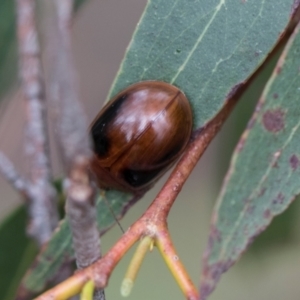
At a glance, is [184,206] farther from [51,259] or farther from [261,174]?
[261,174]

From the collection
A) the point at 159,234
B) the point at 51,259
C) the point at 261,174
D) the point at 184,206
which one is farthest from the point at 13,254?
the point at 184,206

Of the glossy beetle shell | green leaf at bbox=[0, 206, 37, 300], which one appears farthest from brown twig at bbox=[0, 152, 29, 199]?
green leaf at bbox=[0, 206, 37, 300]

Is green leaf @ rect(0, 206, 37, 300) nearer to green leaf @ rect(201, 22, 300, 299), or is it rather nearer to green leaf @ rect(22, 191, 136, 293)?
green leaf @ rect(22, 191, 136, 293)

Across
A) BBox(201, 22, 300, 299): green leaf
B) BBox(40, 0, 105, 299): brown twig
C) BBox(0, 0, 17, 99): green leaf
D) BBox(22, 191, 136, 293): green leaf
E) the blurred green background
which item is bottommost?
the blurred green background

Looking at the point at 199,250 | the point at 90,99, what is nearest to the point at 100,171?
the point at 199,250

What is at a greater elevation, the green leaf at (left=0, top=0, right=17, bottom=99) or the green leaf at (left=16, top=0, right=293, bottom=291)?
the green leaf at (left=16, top=0, right=293, bottom=291)

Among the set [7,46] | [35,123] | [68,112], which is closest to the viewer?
[68,112]

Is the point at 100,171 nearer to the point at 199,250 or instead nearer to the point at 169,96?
the point at 169,96
